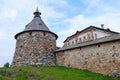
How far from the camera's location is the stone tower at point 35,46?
2795 centimetres

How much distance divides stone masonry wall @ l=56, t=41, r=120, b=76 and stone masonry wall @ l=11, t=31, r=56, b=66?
2.60 meters

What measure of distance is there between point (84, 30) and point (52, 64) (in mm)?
11335

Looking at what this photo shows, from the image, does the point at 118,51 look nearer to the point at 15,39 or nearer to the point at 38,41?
the point at 38,41

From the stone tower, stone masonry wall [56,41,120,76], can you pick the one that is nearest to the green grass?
stone masonry wall [56,41,120,76]

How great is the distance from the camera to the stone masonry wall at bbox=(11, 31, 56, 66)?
27922 mm

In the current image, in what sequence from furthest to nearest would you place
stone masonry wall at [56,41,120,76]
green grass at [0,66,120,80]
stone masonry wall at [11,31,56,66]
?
stone masonry wall at [11,31,56,66], stone masonry wall at [56,41,120,76], green grass at [0,66,120,80]

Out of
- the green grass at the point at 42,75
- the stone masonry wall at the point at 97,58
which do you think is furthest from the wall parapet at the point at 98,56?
the green grass at the point at 42,75

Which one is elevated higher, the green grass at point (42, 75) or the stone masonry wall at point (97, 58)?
the stone masonry wall at point (97, 58)

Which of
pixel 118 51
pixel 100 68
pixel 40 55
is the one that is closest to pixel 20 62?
pixel 40 55

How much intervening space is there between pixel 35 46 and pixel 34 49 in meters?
0.40

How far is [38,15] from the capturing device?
32594 mm

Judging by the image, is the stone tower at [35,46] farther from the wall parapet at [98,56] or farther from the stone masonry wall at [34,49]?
the wall parapet at [98,56]

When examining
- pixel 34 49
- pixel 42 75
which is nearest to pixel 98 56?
pixel 42 75

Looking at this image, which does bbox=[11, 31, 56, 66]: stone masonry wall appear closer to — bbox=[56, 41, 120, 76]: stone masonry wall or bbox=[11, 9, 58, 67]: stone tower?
bbox=[11, 9, 58, 67]: stone tower
